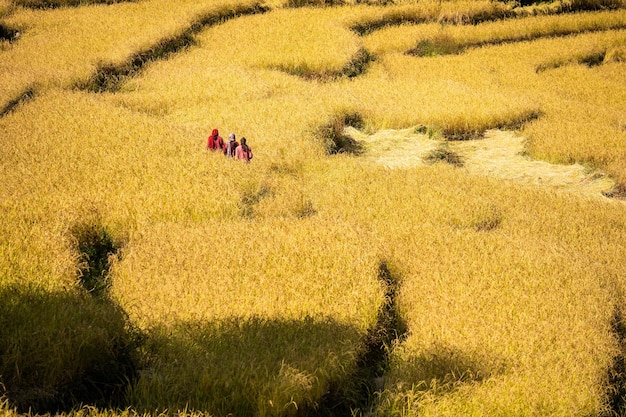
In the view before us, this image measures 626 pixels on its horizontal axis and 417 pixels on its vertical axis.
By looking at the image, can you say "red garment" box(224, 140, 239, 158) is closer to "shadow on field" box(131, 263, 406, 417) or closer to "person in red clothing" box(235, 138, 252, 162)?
"person in red clothing" box(235, 138, 252, 162)

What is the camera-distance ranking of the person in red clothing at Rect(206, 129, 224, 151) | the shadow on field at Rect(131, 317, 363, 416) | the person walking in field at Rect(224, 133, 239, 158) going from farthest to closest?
the person in red clothing at Rect(206, 129, 224, 151)
the person walking in field at Rect(224, 133, 239, 158)
the shadow on field at Rect(131, 317, 363, 416)

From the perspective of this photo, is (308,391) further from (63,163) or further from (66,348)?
(63,163)

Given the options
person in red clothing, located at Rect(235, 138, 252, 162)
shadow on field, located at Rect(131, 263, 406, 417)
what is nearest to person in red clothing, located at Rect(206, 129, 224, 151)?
person in red clothing, located at Rect(235, 138, 252, 162)

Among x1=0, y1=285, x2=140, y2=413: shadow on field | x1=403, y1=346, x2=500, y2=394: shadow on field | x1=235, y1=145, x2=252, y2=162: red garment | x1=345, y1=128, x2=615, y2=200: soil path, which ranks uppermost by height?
x1=0, y1=285, x2=140, y2=413: shadow on field

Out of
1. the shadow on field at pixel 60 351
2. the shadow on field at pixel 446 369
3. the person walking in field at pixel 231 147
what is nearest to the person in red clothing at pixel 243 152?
the person walking in field at pixel 231 147

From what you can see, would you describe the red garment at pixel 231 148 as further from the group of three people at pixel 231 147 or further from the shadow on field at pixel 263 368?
the shadow on field at pixel 263 368

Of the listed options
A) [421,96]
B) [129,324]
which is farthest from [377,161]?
[129,324]
